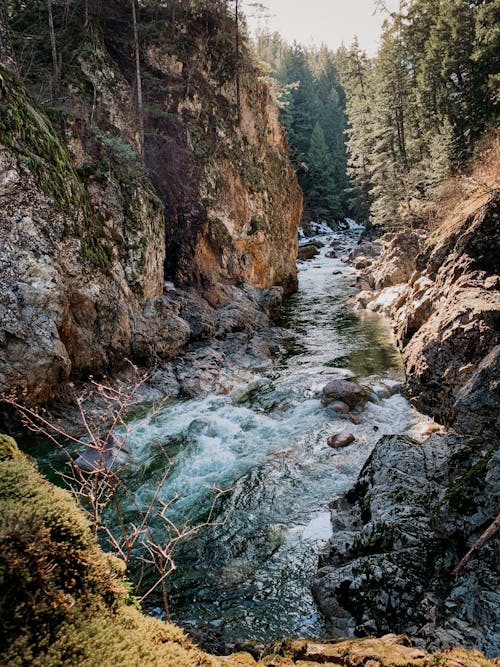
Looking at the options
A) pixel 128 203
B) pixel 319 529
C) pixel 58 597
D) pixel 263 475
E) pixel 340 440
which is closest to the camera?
pixel 58 597

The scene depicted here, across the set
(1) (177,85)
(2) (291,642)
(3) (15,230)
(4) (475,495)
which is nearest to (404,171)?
(1) (177,85)

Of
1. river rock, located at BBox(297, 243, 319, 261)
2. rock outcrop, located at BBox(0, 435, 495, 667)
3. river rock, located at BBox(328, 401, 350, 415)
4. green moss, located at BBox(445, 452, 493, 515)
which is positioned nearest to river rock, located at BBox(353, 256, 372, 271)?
river rock, located at BBox(297, 243, 319, 261)

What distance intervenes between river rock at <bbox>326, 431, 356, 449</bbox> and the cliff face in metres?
7.04

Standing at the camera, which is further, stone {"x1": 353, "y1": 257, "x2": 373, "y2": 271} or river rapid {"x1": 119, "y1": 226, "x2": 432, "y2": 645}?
stone {"x1": 353, "y1": 257, "x2": 373, "y2": 271}

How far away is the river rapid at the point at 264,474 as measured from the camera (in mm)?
5727

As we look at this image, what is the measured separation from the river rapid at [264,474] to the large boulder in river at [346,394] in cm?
32

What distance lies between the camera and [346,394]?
39.4 feet

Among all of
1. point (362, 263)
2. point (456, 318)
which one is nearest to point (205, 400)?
point (456, 318)

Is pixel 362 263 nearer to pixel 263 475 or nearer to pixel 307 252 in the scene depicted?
pixel 307 252

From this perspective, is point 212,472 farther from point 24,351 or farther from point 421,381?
point 421,381

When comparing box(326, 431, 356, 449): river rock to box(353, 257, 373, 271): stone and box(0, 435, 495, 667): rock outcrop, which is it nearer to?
box(0, 435, 495, 667): rock outcrop

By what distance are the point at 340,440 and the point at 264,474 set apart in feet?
7.36

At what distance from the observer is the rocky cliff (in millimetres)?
4176

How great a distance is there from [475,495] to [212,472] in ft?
19.1
